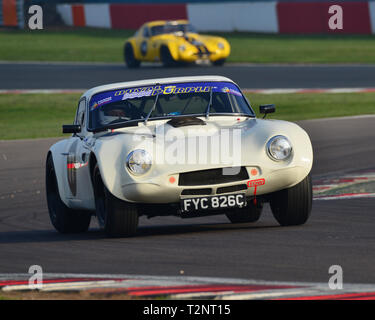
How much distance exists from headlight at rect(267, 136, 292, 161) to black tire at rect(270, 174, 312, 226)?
30 cm

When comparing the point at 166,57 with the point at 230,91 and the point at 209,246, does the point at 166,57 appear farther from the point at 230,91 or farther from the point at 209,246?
the point at 209,246

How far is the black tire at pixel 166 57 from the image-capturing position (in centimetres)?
2948

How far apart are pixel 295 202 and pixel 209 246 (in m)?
1.13

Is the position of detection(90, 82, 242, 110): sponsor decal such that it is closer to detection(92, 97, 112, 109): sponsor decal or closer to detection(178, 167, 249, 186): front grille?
detection(92, 97, 112, 109): sponsor decal

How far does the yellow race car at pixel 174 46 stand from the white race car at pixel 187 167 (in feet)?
65.3

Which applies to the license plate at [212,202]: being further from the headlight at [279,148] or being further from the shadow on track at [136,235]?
the shadow on track at [136,235]

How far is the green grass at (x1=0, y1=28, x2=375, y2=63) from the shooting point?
31609mm

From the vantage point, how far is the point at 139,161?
25.9 feet

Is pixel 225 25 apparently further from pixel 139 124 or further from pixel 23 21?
pixel 139 124

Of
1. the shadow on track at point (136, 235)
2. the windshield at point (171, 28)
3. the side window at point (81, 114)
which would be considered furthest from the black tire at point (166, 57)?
the shadow on track at point (136, 235)

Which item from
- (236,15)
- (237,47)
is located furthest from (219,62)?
(236,15)

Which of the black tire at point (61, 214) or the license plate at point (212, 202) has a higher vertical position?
the license plate at point (212, 202)
